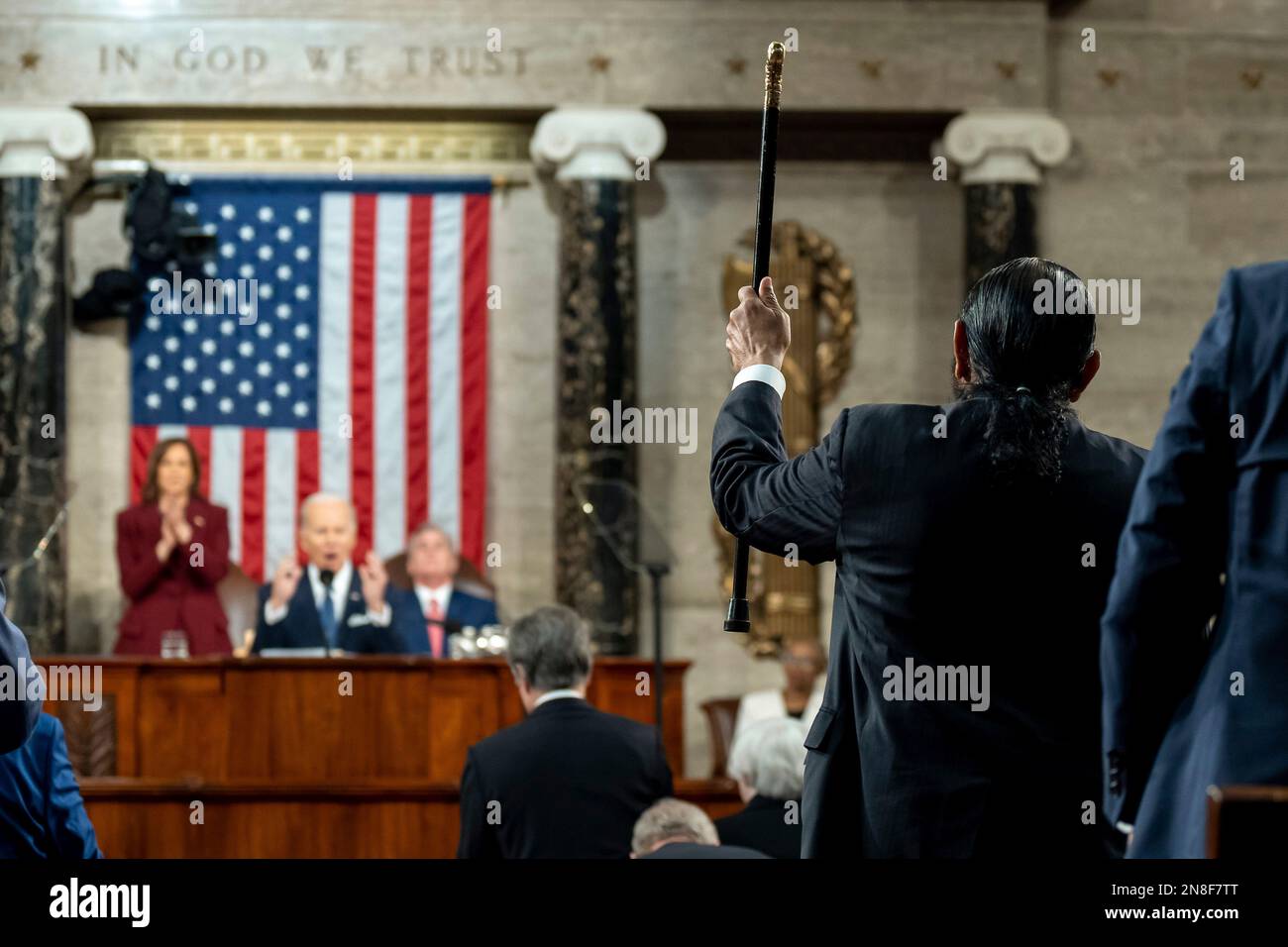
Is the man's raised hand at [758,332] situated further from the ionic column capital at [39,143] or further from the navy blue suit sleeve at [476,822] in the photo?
the ionic column capital at [39,143]

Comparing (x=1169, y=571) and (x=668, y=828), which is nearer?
(x=1169, y=571)

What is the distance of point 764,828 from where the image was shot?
14.2 ft

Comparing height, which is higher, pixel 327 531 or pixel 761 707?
pixel 327 531

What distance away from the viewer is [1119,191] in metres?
10.1

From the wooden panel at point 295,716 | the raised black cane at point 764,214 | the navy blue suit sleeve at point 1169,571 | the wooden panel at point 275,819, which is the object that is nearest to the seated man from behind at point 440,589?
the wooden panel at point 295,716

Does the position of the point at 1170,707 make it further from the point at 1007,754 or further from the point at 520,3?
the point at 520,3

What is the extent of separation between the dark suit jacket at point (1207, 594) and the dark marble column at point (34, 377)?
8.27 metres

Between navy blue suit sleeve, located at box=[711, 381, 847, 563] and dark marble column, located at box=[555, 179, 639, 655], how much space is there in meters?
7.08

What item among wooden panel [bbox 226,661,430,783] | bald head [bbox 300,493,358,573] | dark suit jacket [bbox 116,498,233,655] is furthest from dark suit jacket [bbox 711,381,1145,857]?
dark suit jacket [bbox 116,498,233,655]

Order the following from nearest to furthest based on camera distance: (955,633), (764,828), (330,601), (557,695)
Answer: (955,633)
(557,695)
(764,828)
(330,601)

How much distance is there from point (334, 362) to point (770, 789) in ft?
19.8

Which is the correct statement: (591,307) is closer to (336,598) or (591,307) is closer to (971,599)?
(336,598)

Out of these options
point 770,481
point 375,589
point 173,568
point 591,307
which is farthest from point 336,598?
point 770,481

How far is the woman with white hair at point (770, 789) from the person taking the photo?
170 inches
